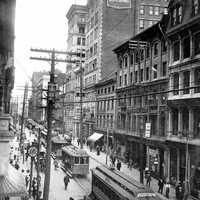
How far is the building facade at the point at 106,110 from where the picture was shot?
53084 millimetres

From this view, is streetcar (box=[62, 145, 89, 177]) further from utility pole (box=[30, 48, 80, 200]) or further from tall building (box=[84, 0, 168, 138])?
tall building (box=[84, 0, 168, 138])

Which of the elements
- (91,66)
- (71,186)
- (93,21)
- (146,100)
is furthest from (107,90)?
(71,186)

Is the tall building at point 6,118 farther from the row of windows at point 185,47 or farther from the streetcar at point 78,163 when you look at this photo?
the row of windows at point 185,47

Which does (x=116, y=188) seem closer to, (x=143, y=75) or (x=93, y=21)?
(x=143, y=75)

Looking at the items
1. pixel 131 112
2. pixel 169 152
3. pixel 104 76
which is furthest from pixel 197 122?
pixel 104 76

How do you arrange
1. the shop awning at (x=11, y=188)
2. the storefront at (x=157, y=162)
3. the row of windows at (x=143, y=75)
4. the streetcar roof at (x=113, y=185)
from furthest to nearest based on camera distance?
the row of windows at (x=143, y=75), the storefront at (x=157, y=162), the streetcar roof at (x=113, y=185), the shop awning at (x=11, y=188)

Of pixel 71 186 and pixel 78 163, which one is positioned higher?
pixel 78 163

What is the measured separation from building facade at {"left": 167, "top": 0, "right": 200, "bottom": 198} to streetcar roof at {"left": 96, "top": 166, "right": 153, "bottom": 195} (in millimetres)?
6489

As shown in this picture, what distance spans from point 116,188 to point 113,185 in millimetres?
732

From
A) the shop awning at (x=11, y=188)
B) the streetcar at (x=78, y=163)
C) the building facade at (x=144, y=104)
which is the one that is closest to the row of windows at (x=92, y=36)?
the building facade at (x=144, y=104)

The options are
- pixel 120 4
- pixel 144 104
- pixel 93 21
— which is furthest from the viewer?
pixel 93 21

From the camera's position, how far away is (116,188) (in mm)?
18812

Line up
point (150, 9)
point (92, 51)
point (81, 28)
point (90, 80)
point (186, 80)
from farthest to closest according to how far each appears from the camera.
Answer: point (81, 28)
point (90, 80)
point (92, 51)
point (150, 9)
point (186, 80)

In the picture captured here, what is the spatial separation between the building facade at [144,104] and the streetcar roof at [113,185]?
5.99 metres
